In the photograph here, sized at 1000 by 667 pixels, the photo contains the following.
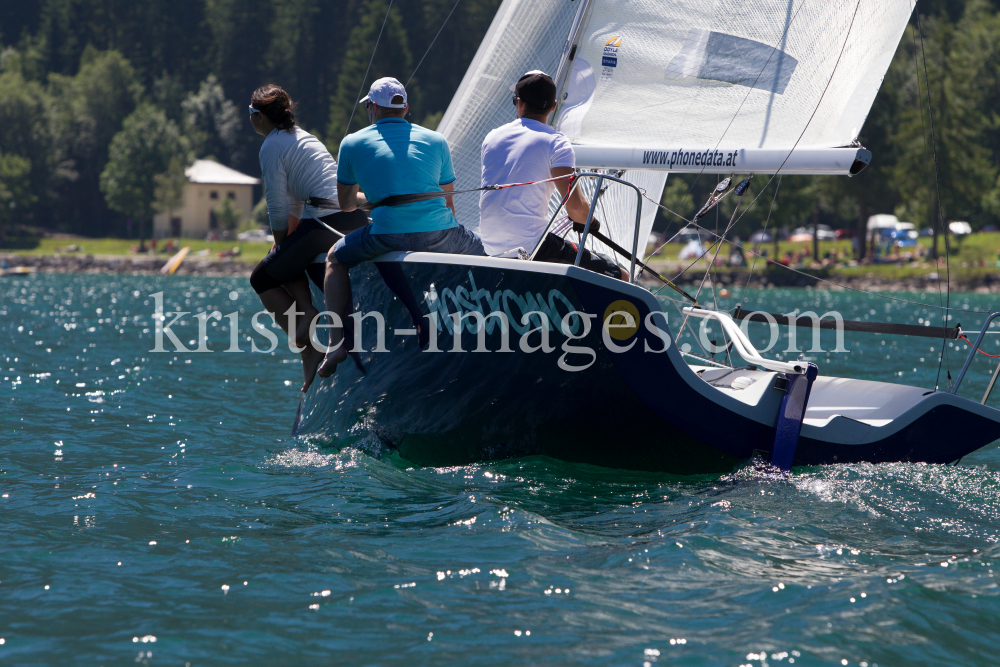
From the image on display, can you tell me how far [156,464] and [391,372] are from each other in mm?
1865

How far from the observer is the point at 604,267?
18.2ft

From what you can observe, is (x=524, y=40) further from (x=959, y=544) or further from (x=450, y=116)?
(x=959, y=544)

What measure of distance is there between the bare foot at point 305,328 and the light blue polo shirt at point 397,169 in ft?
3.73

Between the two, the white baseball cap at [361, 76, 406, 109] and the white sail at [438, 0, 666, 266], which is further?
the white sail at [438, 0, 666, 266]

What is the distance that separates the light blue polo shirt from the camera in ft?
18.0

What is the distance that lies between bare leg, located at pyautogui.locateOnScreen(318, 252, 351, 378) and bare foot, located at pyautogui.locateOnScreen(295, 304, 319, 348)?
57 centimetres

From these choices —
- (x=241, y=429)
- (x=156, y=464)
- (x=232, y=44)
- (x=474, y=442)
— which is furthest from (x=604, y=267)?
(x=232, y=44)

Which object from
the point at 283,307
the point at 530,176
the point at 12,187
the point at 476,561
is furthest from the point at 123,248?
the point at 476,561

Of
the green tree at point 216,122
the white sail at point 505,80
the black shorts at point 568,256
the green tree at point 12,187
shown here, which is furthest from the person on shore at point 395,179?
Result: the green tree at point 216,122

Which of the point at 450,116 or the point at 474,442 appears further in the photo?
the point at 450,116

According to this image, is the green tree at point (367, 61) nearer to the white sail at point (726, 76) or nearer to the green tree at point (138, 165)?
the green tree at point (138, 165)

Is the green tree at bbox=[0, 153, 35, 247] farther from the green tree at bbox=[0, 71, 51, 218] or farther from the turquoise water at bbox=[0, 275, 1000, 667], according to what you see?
the turquoise water at bbox=[0, 275, 1000, 667]

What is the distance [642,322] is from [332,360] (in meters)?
1.97

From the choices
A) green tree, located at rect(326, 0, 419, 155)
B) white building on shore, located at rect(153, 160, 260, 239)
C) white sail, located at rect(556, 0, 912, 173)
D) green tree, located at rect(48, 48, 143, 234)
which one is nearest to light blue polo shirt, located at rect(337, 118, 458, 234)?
white sail, located at rect(556, 0, 912, 173)
